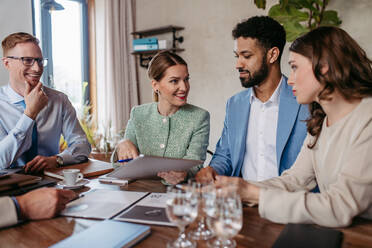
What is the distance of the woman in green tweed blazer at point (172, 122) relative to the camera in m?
2.03

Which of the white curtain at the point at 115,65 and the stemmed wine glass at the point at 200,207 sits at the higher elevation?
the white curtain at the point at 115,65

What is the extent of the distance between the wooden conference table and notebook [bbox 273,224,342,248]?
27 mm

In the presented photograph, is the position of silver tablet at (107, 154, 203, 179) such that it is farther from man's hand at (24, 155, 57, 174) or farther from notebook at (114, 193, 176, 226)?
man's hand at (24, 155, 57, 174)

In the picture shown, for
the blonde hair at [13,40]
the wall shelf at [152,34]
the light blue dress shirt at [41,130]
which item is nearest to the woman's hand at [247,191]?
the light blue dress shirt at [41,130]

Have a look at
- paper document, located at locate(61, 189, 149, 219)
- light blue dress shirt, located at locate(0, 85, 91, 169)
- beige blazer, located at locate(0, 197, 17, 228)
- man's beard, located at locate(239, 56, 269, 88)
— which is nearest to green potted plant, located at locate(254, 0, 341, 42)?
man's beard, located at locate(239, 56, 269, 88)

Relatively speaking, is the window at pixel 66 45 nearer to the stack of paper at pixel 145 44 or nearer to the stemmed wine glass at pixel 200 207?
the stack of paper at pixel 145 44

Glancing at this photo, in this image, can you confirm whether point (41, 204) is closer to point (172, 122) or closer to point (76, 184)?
point (76, 184)

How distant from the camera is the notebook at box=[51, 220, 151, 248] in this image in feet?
2.66

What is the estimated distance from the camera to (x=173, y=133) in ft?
6.76

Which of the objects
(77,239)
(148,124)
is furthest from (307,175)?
(148,124)

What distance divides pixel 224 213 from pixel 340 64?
0.77 meters

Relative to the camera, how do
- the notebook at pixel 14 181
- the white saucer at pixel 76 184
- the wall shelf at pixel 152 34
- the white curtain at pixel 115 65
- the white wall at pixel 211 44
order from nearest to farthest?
the notebook at pixel 14 181 < the white saucer at pixel 76 184 < the white wall at pixel 211 44 < the wall shelf at pixel 152 34 < the white curtain at pixel 115 65

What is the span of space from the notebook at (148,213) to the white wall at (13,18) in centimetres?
292

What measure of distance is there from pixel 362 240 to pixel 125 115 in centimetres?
398
